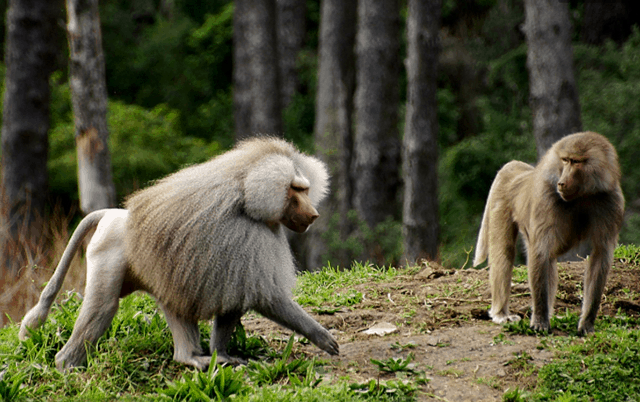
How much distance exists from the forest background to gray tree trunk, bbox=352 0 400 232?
0.22 m

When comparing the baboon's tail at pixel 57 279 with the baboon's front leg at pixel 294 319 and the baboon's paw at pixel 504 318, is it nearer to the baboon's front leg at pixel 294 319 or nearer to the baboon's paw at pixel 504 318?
the baboon's front leg at pixel 294 319

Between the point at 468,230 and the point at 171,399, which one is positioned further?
the point at 468,230

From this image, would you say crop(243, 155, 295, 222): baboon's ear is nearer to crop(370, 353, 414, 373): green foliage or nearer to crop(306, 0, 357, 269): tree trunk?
crop(370, 353, 414, 373): green foliage

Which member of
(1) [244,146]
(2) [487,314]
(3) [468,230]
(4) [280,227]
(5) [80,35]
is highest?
(5) [80,35]

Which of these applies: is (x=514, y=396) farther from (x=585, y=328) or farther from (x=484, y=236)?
(x=484, y=236)

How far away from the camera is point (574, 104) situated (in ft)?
30.7

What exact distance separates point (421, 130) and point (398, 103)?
1.60 m

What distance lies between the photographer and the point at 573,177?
175 inches

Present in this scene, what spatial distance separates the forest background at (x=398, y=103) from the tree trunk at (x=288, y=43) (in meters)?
0.07

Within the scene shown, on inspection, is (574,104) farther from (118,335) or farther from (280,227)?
(118,335)

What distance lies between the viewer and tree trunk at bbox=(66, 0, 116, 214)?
7699mm

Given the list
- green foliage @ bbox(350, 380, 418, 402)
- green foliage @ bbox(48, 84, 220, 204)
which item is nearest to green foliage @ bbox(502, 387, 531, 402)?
green foliage @ bbox(350, 380, 418, 402)

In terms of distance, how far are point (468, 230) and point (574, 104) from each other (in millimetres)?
3292

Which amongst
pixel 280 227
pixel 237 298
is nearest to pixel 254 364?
pixel 237 298
